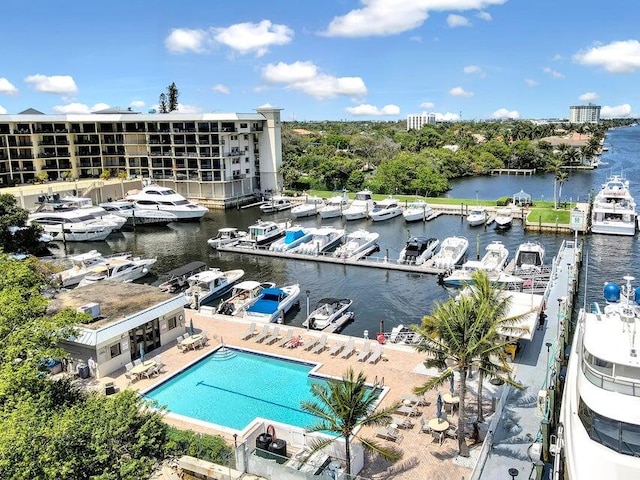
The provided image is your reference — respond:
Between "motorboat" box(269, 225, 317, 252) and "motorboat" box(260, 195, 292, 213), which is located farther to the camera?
"motorboat" box(260, 195, 292, 213)

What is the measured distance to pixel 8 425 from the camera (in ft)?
39.4

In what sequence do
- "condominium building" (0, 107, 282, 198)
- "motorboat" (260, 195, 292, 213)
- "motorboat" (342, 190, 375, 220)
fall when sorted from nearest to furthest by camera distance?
"motorboat" (342, 190, 375, 220), "motorboat" (260, 195, 292, 213), "condominium building" (0, 107, 282, 198)

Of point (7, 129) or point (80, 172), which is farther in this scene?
point (80, 172)

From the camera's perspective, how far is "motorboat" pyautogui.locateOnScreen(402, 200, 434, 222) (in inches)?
2579

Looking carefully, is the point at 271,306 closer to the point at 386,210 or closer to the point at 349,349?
the point at 349,349

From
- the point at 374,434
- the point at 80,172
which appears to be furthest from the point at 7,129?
the point at 374,434

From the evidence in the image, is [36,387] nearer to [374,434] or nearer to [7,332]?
[7,332]

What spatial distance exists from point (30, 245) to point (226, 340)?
24.7m

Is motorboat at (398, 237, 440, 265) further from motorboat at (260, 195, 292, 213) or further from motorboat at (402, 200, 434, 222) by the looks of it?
motorboat at (260, 195, 292, 213)

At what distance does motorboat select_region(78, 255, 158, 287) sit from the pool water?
1912 cm

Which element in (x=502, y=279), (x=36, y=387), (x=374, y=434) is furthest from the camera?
(x=502, y=279)

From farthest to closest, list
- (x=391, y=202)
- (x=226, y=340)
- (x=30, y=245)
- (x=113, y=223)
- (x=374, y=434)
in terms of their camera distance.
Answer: (x=391, y=202)
(x=113, y=223)
(x=30, y=245)
(x=226, y=340)
(x=374, y=434)

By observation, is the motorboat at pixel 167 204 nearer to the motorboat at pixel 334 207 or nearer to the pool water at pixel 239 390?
the motorboat at pixel 334 207

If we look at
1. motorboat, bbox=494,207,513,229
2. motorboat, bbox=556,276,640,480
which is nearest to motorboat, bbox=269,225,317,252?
motorboat, bbox=494,207,513,229
